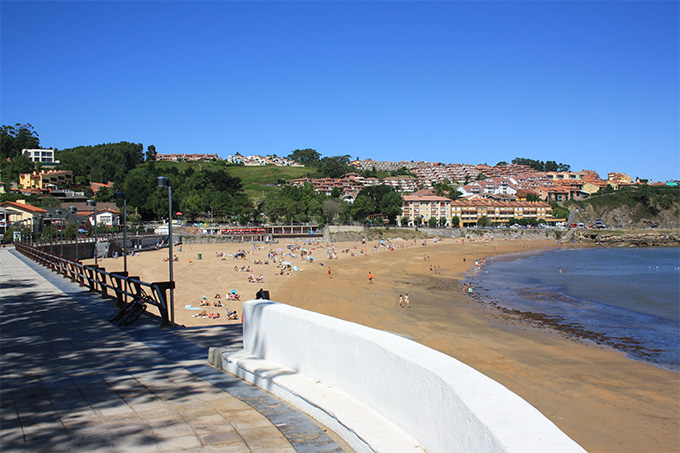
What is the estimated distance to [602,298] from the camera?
2853 cm

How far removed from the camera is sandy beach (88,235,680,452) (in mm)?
11023

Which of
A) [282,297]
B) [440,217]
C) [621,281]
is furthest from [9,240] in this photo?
[440,217]

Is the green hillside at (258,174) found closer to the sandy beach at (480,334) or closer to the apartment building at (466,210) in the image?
the apartment building at (466,210)

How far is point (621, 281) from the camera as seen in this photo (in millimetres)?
36688

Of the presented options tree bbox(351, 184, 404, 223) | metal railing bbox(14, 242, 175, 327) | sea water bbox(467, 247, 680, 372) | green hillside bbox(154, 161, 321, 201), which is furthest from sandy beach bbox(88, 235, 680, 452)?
green hillside bbox(154, 161, 321, 201)

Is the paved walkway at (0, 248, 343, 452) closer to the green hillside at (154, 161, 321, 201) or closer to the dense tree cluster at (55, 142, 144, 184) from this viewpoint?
the dense tree cluster at (55, 142, 144, 184)

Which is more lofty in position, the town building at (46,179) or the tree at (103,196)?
the town building at (46,179)

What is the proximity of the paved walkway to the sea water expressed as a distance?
14.8 metres

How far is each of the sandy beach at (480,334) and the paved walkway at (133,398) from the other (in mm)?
7668

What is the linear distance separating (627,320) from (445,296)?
9.47 m

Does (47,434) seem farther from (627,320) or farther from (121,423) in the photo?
(627,320)

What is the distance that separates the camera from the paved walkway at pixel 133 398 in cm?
369

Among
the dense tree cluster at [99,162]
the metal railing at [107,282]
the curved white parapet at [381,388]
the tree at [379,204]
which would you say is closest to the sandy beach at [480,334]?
the metal railing at [107,282]

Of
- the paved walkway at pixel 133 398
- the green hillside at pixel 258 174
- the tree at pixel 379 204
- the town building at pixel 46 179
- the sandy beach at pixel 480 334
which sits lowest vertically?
the sandy beach at pixel 480 334
